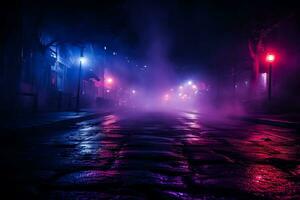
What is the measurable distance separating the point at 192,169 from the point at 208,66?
57.8m

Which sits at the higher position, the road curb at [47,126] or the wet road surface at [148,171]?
the road curb at [47,126]

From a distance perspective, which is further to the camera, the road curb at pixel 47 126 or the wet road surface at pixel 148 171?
the road curb at pixel 47 126

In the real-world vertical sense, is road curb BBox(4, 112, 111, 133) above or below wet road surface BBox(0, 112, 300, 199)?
above

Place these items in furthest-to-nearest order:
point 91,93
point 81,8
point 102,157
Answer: point 91,93
point 81,8
point 102,157

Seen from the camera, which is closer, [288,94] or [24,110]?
[24,110]

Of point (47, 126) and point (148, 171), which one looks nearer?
point (148, 171)

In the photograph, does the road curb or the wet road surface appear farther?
the road curb

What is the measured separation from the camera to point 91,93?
56125 mm

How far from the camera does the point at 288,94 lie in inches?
1464

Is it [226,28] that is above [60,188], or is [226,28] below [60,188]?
above

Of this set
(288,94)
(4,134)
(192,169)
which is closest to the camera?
(192,169)

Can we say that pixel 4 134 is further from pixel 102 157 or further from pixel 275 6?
pixel 275 6

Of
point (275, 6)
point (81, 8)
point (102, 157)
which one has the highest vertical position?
point (275, 6)

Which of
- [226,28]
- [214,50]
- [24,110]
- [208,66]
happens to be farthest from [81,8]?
[208,66]
